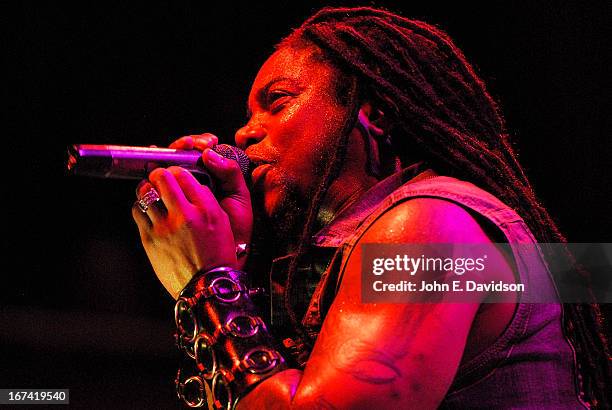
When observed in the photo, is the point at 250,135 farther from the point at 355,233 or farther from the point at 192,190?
the point at 355,233

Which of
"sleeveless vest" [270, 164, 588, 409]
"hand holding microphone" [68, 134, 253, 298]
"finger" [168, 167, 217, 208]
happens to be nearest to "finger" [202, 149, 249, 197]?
"hand holding microphone" [68, 134, 253, 298]

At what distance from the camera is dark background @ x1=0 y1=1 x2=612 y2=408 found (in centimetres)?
259

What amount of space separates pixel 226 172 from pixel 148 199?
0.94ft

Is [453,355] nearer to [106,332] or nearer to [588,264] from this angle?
[588,264]

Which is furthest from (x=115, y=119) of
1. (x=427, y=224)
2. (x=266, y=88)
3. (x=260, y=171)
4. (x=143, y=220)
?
(x=427, y=224)

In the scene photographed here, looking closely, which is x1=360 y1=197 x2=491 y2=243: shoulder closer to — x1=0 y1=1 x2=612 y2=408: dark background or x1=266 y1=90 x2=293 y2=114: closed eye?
x1=266 y1=90 x2=293 y2=114: closed eye

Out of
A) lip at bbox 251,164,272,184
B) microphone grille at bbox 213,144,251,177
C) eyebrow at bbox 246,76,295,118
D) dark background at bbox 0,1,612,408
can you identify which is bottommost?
lip at bbox 251,164,272,184

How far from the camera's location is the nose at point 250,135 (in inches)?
73.2

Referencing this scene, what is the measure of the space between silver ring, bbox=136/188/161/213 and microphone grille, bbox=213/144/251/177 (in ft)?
0.91

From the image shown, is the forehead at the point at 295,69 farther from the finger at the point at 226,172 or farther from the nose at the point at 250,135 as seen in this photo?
the finger at the point at 226,172

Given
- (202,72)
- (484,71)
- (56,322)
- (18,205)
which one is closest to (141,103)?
(202,72)

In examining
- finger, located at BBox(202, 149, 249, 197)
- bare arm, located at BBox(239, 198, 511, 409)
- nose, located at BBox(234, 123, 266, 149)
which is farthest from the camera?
nose, located at BBox(234, 123, 266, 149)

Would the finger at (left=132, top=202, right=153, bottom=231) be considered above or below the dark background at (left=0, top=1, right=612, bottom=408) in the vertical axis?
below

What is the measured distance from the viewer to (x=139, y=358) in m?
3.21
